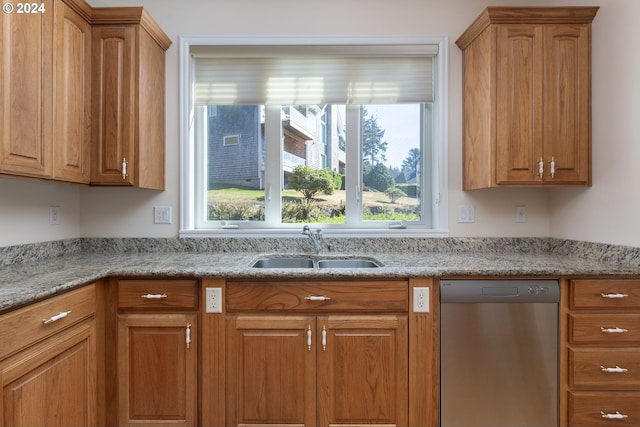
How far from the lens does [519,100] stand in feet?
6.82

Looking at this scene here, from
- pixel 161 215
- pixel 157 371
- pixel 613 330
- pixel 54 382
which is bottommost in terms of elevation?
pixel 157 371

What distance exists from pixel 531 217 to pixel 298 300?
1.74 m

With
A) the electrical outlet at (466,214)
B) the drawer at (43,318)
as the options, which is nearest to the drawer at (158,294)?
the drawer at (43,318)

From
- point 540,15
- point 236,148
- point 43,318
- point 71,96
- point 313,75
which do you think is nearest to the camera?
point 43,318

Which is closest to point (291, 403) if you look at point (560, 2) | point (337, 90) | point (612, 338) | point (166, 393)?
point (166, 393)

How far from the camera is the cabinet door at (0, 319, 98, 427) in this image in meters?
1.25

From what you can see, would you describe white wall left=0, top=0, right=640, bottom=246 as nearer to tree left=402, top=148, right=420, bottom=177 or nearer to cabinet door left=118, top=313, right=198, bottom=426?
tree left=402, top=148, right=420, bottom=177

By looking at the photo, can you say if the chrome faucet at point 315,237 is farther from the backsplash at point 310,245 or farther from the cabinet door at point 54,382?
the cabinet door at point 54,382

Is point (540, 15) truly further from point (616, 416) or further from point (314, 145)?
point (616, 416)

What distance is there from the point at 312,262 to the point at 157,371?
1036 millimetres

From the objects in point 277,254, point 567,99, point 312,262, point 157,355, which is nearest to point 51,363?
point 157,355

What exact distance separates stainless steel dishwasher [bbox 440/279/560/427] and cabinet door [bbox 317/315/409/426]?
216 millimetres

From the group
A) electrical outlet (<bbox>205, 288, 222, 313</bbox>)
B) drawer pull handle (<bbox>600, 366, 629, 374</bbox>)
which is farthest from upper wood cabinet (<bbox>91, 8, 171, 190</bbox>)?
drawer pull handle (<bbox>600, 366, 629, 374</bbox>)

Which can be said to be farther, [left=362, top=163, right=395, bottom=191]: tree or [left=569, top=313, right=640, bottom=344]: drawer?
[left=362, top=163, right=395, bottom=191]: tree
